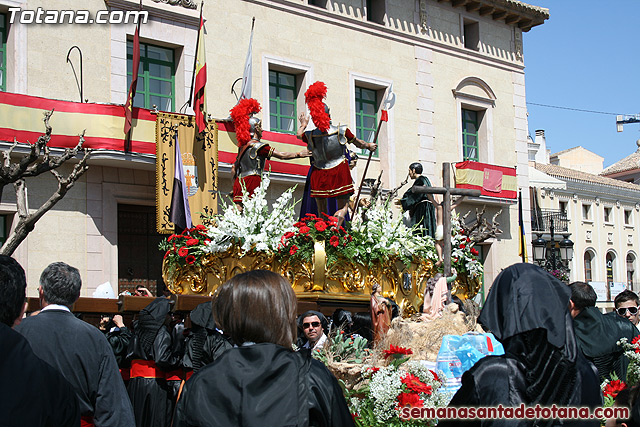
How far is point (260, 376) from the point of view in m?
2.82

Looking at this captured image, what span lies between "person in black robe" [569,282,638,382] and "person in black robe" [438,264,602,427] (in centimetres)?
270

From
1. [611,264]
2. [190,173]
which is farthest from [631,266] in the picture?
[190,173]

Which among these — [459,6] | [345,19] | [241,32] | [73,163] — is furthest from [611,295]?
[73,163]

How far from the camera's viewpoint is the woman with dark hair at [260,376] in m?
2.79

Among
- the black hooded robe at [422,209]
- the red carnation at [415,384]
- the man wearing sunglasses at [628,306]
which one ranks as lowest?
the red carnation at [415,384]

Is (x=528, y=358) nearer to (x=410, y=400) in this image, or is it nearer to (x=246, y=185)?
(x=410, y=400)

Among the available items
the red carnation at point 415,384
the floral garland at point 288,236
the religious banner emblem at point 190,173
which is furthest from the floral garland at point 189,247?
the religious banner emblem at point 190,173

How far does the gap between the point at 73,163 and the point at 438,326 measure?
10.9m

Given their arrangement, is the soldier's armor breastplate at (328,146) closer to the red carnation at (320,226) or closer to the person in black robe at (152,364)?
the red carnation at (320,226)

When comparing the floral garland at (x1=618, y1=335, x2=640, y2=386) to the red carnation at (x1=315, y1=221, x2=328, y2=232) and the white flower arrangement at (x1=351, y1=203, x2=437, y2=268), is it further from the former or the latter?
the red carnation at (x1=315, y1=221, x2=328, y2=232)

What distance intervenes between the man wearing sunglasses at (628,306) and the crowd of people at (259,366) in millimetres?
3646

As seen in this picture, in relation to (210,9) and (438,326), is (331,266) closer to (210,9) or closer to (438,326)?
(438,326)

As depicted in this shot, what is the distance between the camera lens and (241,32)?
18969mm

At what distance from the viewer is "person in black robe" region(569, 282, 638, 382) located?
5.97 meters
